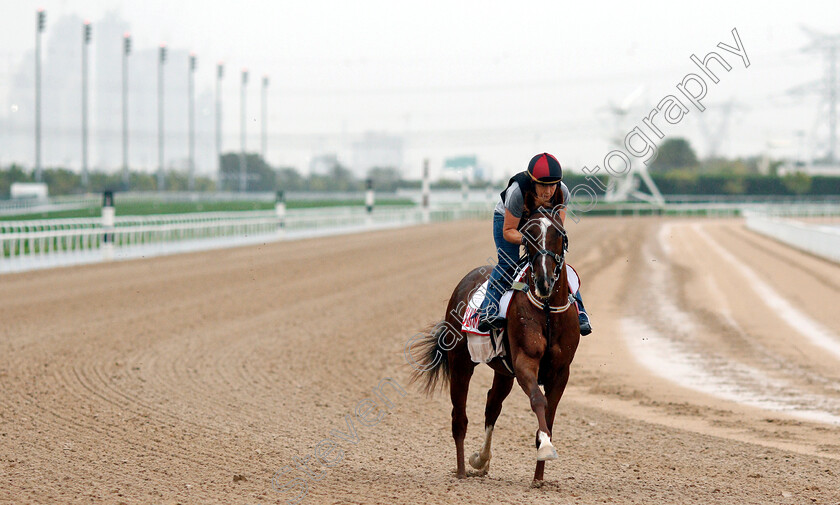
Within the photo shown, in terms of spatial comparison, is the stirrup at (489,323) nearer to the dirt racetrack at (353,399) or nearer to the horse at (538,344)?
the horse at (538,344)

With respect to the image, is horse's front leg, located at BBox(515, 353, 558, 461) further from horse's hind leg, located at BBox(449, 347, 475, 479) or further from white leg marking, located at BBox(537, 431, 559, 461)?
horse's hind leg, located at BBox(449, 347, 475, 479)

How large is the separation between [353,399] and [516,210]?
391 centimetres

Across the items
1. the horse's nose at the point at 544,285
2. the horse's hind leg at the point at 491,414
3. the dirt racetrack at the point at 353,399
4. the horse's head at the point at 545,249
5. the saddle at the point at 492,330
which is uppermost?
the horse's head at the point at 545,249

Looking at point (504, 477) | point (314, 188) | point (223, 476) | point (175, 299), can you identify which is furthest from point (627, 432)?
point (314, 188)

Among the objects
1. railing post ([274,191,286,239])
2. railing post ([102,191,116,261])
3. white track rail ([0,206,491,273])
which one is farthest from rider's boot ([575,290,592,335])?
railing post ([274,191,286,239])

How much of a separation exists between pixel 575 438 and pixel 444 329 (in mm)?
1739

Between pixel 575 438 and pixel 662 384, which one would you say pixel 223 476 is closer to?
pixel 575 438

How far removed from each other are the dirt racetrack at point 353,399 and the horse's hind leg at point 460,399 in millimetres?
167

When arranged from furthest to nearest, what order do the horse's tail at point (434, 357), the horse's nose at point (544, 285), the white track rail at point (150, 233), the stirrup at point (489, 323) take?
the white track rail at point (150, 233), the horse's tail at point (434, 357), the stirrup at point (489, 323), the horse's nose at point (544, 285)

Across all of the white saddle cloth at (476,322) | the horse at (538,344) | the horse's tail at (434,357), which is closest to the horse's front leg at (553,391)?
the horse at (538,344)

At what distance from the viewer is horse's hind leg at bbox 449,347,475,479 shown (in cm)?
602

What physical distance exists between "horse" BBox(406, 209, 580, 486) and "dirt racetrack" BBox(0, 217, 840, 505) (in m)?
0.36

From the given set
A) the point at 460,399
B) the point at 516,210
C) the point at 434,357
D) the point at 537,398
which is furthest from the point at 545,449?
the point at 434,357

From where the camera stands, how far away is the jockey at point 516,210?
17.6ft
